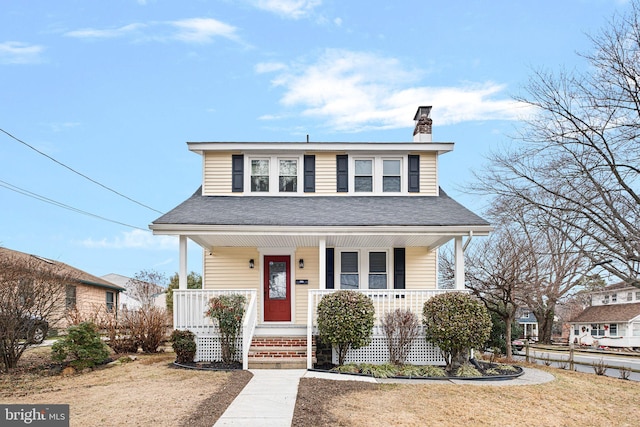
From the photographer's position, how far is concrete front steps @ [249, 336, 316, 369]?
39.2 feet

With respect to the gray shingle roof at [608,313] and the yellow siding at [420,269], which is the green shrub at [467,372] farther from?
the gray shingle roof at [608,313]

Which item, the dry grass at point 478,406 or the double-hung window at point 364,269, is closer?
the dry grass at point 478,406

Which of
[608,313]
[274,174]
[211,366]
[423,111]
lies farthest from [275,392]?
[608,313]

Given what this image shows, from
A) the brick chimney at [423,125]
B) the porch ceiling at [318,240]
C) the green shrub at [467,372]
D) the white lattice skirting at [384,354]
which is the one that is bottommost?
the green shrub at [467,372]

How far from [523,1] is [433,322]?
895 cm

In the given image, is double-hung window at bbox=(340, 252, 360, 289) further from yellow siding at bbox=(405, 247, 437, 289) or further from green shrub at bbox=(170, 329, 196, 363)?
green shrub at bbox=(170, 329, 196, 363)

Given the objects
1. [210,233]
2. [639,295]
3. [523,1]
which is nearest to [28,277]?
[210,233]

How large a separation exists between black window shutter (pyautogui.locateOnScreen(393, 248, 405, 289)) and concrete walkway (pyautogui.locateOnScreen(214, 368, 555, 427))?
157 inches

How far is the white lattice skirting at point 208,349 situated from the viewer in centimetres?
1251

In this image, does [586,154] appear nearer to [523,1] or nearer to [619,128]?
[619,128]

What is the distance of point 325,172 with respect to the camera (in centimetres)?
1612

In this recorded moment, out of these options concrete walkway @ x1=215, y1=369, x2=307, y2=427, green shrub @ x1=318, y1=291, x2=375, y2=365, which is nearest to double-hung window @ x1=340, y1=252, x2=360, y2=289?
green shrub @ x1=318, y1=291, x2=375, y2=365

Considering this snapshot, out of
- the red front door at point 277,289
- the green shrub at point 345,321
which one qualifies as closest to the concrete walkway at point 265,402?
the green shrub at point 345,321

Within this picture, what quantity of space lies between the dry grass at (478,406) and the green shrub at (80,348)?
5428mm
